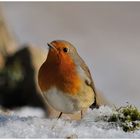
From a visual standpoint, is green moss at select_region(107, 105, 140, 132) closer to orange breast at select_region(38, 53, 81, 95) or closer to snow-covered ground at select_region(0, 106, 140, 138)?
snow-covered ground at select_region(0, 106, 140, 138)

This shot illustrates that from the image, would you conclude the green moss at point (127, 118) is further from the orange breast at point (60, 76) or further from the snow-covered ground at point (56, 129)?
the orange breast at point (60, 76)

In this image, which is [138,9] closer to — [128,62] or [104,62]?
Answer: [104,62]

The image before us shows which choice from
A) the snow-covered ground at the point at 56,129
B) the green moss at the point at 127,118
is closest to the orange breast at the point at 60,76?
the snow-covered ground at the point at 56,129

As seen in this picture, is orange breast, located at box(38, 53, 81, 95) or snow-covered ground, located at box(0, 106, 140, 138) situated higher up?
orange breast, located at box(38, 53, 81, 95)

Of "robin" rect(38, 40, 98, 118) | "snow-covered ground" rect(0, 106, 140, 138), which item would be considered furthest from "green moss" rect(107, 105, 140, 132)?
"robin" rect(38, 40, 98, 118)

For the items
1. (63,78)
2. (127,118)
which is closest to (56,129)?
(63,78)

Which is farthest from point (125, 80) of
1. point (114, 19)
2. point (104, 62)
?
point (114, 19)

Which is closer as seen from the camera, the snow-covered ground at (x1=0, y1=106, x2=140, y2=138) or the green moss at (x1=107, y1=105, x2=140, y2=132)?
the snow-covered ground at (x1=0, y1=106, x2=140, y2=138)
